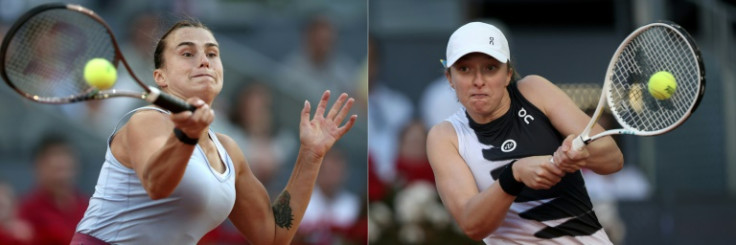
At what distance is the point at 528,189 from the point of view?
159 inches

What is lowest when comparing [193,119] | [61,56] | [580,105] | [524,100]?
[193,119]

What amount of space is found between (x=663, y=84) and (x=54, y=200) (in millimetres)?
4371

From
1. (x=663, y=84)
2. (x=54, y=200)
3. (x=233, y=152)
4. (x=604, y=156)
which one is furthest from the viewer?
(x=54, y=200)

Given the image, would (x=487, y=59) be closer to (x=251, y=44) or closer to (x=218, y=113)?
(x=218, y=113)

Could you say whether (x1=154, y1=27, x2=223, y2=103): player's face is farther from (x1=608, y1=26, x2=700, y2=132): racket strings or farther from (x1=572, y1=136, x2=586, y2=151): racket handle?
(x1=608, y1=26, x2=700, y2=132): racket strings

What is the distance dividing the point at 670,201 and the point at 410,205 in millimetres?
2374

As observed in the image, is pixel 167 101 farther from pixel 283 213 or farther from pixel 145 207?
pixel 283 213

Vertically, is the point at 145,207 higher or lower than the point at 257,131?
lower

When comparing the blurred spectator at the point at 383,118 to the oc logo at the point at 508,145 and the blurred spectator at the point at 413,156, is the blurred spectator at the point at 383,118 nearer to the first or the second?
the blurred spectator at the point at 413,156

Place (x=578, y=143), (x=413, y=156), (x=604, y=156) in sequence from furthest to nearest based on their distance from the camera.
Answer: (x=413, y=156) < (x=604, y=156) < (x=578, y=143)

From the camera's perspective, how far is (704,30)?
9203mm

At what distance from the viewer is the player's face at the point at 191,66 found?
399cm

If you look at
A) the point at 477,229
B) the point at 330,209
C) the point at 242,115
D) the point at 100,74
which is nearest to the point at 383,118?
the point at 330,209

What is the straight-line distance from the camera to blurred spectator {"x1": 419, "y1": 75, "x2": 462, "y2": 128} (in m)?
7.87
